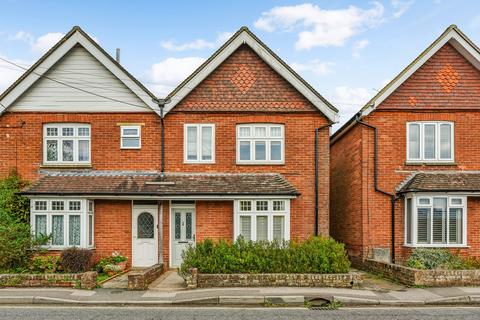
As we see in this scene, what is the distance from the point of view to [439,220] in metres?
17.7

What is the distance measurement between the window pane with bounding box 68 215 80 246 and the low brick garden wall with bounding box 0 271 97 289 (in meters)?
3.57

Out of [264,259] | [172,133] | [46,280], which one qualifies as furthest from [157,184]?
[264,259]

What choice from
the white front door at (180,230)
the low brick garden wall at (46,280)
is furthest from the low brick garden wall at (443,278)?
the low brick garden wall at (46,280)

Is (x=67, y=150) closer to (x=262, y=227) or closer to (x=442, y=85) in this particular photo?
(x=262, y=227)

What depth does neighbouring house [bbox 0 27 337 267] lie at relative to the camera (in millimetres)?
18406

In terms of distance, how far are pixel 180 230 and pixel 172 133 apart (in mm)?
3664

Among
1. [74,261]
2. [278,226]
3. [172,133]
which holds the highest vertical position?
[172,133]

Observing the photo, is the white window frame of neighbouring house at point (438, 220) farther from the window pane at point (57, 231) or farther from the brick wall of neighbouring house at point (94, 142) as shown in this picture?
the window pane at point (57, 231)

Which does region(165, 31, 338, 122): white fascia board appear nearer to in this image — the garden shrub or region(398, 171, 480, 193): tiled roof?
region(398, 171, 480, 193): tiled roof

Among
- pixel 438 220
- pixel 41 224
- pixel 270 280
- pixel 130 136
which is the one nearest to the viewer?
pixel 270 280

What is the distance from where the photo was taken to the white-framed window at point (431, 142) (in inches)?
733

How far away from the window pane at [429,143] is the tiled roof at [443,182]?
712 mm

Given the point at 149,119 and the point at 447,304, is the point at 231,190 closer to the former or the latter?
the point at 149,119

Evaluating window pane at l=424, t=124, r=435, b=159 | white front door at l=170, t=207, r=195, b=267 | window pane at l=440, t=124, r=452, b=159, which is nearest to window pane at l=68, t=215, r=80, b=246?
white front door at l=170, t=207, r=195, b=267
